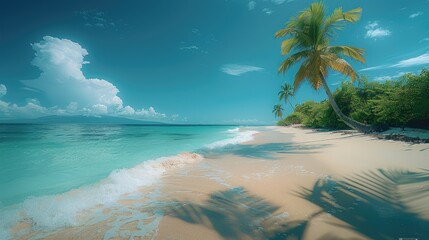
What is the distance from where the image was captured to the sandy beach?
2443mm

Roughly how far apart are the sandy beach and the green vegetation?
24.7 feet

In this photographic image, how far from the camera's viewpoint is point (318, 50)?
1393cm

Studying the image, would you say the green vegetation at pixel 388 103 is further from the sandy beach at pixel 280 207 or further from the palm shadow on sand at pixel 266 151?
the sandy beach at pixel 280 207

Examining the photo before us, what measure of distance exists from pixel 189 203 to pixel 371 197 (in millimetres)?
3122

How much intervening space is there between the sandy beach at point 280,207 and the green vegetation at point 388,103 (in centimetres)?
752

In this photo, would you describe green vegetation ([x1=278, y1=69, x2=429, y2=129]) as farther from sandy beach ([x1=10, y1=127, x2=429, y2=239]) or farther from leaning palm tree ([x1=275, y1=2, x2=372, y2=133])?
sandy beach ([x1=10, y1=127, x2=429, y2=239])

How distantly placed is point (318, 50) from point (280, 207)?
1401cm

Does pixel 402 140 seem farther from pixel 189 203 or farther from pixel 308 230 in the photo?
pixel 189 203

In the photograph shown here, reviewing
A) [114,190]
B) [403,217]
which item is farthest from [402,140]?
[114,190]

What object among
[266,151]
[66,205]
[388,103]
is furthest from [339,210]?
[388,103]

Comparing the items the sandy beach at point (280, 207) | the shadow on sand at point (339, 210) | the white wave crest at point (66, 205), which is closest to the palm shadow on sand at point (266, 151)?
the sandy beach at point (280, 207)

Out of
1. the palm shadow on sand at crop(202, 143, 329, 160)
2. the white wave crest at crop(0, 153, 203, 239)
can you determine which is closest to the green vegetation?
the palm shadow on sand at crop(202, 143, 329, 160)

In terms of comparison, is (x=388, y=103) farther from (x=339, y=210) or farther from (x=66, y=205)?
(x=66, y=205)

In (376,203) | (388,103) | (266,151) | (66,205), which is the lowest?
(66,205)
